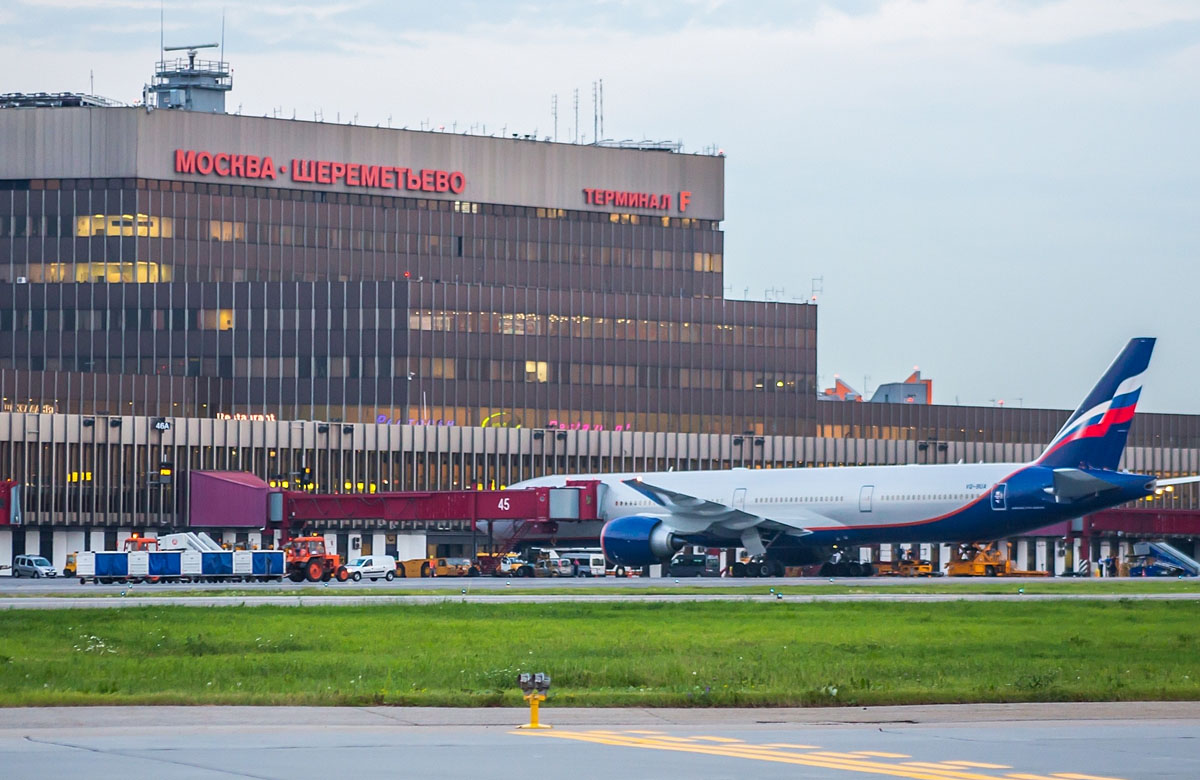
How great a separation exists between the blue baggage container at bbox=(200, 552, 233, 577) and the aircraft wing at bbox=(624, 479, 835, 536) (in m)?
20.7

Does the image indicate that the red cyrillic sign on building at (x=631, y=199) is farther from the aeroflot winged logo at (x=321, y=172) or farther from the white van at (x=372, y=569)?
the white van at (x=372, y=569)

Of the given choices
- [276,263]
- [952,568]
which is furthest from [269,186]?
[952,568]

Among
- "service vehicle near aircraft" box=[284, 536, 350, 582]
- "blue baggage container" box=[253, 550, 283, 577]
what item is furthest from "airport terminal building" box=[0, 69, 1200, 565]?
"blue baggage container" box=[253, 550, 283, 577]

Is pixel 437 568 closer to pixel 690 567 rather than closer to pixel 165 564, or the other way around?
pixel 690 567

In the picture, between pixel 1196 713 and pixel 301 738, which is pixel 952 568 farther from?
pixel 301 738

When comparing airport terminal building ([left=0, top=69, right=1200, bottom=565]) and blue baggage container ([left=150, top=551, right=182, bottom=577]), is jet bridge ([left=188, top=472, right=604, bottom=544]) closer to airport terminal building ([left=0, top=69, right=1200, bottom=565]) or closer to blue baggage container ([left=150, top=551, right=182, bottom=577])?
airport terminal building ([left=0, top=69, right=1200, bottom=565])

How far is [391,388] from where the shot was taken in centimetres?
13575

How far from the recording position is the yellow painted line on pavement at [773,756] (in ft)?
→ 62.7

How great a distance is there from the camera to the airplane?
80.3 meters

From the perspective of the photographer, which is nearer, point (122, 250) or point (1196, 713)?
point (1196, 713)

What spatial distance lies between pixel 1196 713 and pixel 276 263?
411 feet

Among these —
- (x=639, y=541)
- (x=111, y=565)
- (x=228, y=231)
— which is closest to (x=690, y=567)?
(x=639, y=541)

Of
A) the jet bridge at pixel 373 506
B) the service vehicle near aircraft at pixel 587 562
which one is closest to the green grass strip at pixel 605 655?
the jet bridge at pixel 373 506

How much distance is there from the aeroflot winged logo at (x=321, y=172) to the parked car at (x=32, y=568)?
44229 mm
